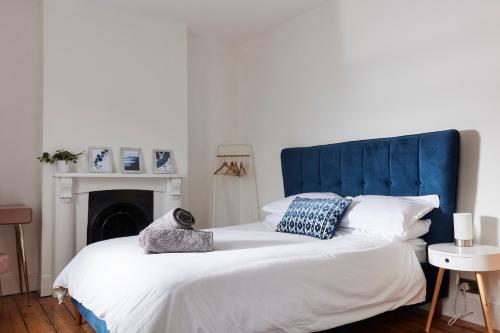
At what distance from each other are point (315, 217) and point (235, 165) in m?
2.00

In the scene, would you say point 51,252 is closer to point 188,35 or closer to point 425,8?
point 188,35

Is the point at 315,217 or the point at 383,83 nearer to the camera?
the point at 315,217

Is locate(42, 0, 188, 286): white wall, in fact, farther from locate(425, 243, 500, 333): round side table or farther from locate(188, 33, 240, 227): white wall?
locate(425, 243, 500, 333): round side table

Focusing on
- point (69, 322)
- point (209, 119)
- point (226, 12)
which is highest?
point (226, 12)

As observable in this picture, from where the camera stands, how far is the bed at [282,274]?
5.35 ft

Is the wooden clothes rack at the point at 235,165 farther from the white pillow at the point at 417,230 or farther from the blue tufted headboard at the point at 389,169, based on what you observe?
the white pillow at the point at 417,230

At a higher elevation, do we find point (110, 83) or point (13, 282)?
point (110, 83)

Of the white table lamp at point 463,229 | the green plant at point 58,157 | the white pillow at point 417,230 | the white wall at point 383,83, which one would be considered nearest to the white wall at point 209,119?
the white wall at point 383,83

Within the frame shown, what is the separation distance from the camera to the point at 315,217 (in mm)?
2711

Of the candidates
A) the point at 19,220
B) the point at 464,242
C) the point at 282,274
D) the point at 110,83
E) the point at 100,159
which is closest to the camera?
the point at 282,274

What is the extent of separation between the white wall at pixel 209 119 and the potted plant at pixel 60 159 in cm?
135

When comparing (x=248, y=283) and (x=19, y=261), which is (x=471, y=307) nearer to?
(x=248, y=283)

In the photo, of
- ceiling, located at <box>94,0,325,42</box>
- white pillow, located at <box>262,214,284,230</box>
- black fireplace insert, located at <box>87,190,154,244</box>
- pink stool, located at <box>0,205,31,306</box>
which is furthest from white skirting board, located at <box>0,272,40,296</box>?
ceiling, located at <box>94,0,325,42</box>

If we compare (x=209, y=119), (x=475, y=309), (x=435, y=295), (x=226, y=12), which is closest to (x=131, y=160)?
(x=209, y=119)
